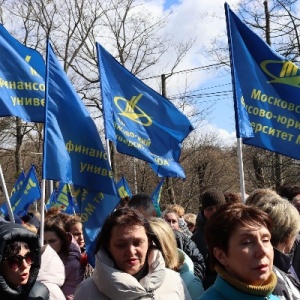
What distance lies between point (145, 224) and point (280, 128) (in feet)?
11.9

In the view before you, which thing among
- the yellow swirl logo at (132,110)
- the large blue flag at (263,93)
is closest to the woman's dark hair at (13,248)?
the large blue flag at (263,93)

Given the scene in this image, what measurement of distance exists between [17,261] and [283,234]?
1.62 meters

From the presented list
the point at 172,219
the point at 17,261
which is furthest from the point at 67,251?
the point at 17,261

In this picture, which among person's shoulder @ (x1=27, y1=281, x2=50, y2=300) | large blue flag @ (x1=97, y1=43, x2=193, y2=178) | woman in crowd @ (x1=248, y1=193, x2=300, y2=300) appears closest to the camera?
person's shoulder @ (x1=27, y1=281, x2=50, y2=300)

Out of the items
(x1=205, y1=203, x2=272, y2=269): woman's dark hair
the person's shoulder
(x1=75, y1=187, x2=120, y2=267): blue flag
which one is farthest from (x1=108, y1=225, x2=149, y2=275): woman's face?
(x1=75, y1=187, x2=120, y2=267): blue flag

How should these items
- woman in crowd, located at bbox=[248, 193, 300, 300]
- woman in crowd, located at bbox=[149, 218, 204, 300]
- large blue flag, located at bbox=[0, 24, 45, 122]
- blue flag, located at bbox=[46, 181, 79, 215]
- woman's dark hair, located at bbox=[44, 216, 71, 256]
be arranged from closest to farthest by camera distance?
woman in crowd, located at bbox=[248, 193, 300, 300]
woman in crowd, located at bbox=[149, 218, 204, 300]
woman's dark hair, located at bbox=[44, 216, 71, 256]
large blue flag, located at bbox=[0, 24, 45, 122]
blue flag, located at bbox=[46, 181, 79, 215]

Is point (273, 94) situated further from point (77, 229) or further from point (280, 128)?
point (77, 229)

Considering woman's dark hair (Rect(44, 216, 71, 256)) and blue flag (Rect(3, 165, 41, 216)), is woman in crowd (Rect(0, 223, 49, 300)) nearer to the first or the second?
woman's dark hair (Rect(44, 216, 71, 256))

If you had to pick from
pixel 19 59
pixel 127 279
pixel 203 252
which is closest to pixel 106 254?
pixel 127 279

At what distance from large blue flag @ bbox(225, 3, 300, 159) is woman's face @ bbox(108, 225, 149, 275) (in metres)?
3.37

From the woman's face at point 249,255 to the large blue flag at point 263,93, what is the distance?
3.84m

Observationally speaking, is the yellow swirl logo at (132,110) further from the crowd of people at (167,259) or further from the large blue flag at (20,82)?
the crowd of people at (167,259)

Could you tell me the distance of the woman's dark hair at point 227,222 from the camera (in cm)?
333

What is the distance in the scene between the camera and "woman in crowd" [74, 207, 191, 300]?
3729 mm
